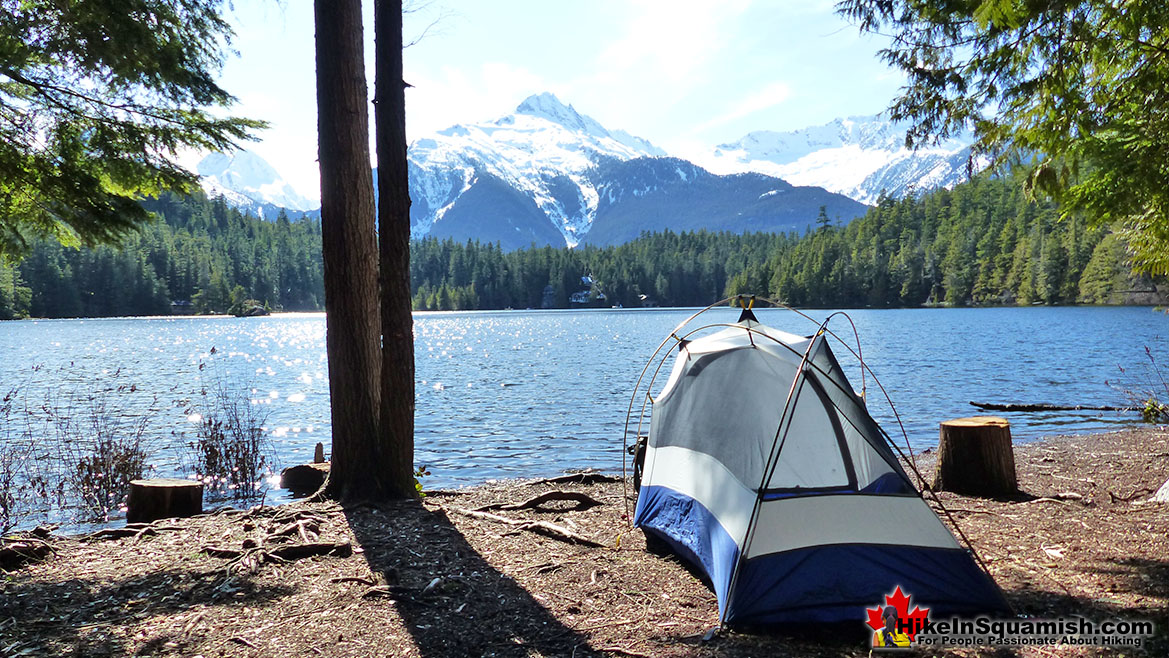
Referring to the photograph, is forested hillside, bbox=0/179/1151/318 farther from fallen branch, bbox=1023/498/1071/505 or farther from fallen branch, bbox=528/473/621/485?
fallen branch, bbox=1023/498/1071/505

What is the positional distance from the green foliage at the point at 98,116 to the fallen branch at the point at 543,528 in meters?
4.66

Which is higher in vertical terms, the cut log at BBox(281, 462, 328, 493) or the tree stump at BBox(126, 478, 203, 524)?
the tree stump at BBox(126, 478, 203, 524)

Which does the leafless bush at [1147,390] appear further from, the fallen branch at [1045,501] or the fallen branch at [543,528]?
the fallen branch at [543,528]

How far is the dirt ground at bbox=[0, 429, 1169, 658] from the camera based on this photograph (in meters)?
4.52

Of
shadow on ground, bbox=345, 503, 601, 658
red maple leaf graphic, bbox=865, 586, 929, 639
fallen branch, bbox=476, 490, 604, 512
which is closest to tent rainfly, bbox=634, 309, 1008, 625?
red maple leaf graphic, bbox=865, 586, 929, 639

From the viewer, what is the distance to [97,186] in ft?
22.7

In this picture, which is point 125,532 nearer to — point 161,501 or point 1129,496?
point 161,501

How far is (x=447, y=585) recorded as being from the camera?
18.1 ft

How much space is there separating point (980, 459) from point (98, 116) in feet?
34.3

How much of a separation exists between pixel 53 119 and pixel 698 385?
6.77 meters

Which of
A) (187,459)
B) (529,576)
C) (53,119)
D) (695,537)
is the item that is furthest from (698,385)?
(187,459)

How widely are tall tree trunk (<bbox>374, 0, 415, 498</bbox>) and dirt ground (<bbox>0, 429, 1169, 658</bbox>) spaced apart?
3.92 ft

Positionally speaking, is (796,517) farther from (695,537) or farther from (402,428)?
(402,428)

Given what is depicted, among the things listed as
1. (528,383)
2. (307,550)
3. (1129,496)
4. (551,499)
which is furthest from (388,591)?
(528,383)
